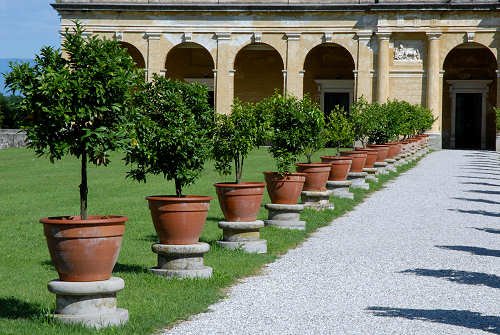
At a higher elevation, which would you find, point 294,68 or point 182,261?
point 294,68

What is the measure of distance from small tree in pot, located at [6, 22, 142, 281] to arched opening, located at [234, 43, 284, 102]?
3779 cm

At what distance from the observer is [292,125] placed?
11.8m

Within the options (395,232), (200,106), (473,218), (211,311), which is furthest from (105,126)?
(473,218)

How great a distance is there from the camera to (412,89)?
39094 mm

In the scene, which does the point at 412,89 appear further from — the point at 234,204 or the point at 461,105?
the point at 234,204

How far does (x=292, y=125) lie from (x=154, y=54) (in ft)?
97.3

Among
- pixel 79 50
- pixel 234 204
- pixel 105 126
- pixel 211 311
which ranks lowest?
pixel 211 311

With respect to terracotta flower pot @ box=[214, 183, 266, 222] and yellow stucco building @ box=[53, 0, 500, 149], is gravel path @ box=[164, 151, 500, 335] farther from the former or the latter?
yellow stucco building @ box=[53, 0, 500, 149]

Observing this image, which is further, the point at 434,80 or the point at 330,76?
the point at 330,76

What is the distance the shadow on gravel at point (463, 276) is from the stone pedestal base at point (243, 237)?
6.20 feet

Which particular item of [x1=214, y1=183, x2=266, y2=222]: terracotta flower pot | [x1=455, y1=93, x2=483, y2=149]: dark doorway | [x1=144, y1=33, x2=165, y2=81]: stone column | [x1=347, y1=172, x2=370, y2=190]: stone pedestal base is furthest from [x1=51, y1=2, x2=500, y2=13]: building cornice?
[x1=214, y1=183, x2=266, y2=222]: terracotta flower pot

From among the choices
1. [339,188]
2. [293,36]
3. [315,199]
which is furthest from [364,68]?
[315,199]

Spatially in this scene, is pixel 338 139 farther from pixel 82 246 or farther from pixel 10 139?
pixel 10 139

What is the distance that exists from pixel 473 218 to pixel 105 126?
8.63 meters
